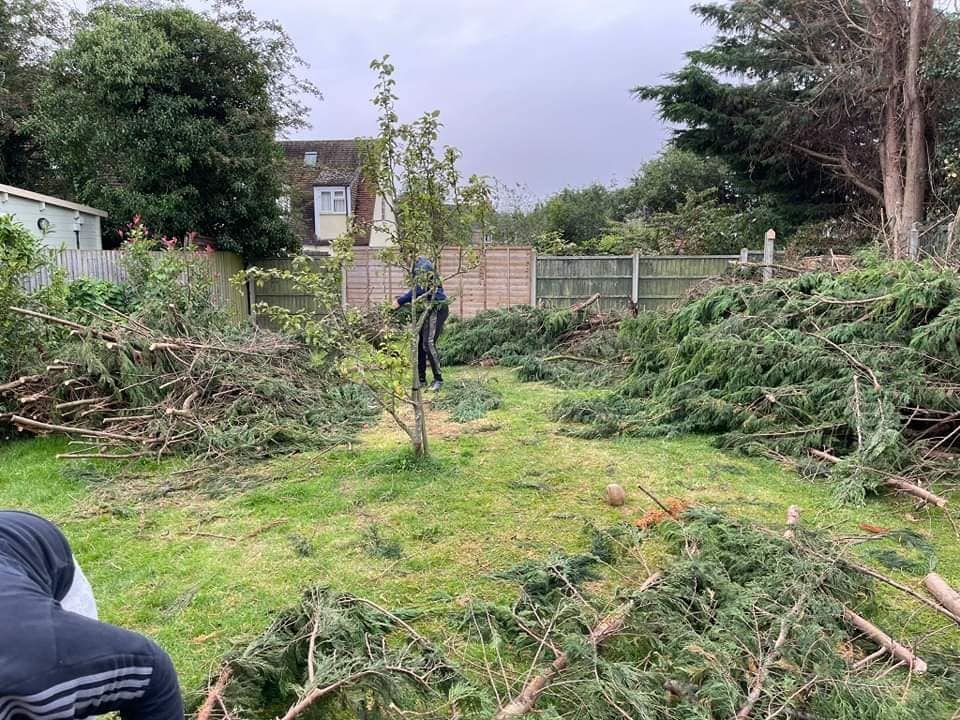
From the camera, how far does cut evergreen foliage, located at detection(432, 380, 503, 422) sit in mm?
6373

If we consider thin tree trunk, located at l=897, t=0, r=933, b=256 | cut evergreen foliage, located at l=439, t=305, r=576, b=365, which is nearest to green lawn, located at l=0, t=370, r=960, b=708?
cut evergreen foliage, located at l=439, t=305, r=576, b=365

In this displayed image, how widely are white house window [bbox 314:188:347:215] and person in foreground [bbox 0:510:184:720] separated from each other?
1021 inches

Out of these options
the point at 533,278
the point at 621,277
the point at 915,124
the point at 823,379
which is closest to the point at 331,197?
the point at 533,278

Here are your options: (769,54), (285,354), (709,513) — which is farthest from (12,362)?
(769,54)

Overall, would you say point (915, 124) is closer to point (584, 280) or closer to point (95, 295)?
point (584, 280)

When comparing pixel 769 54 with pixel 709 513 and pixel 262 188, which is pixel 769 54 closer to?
pixel 262 188

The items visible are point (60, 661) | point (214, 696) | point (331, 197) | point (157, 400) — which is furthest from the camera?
point (331, 197)

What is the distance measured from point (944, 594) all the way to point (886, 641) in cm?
51

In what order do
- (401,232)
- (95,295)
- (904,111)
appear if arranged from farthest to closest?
(904,111)
(95,295)
(401,232)

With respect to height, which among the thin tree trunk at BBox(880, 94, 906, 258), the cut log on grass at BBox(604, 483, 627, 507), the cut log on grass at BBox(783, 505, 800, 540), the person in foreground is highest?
the thin tree trunk at BBox(880, 94, 906, 258)

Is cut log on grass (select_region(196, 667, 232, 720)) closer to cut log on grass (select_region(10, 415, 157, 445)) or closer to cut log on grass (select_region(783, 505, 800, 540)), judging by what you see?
cut log on grass (select_region(783, 505, 800, 540))

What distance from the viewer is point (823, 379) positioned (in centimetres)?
525

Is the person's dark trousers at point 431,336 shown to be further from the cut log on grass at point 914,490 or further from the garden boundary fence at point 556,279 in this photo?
the garden boundary fence at point 556,279

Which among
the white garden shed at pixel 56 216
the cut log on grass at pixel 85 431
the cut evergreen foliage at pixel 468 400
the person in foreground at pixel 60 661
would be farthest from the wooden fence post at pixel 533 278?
the person in foreground at pixel 60 661
